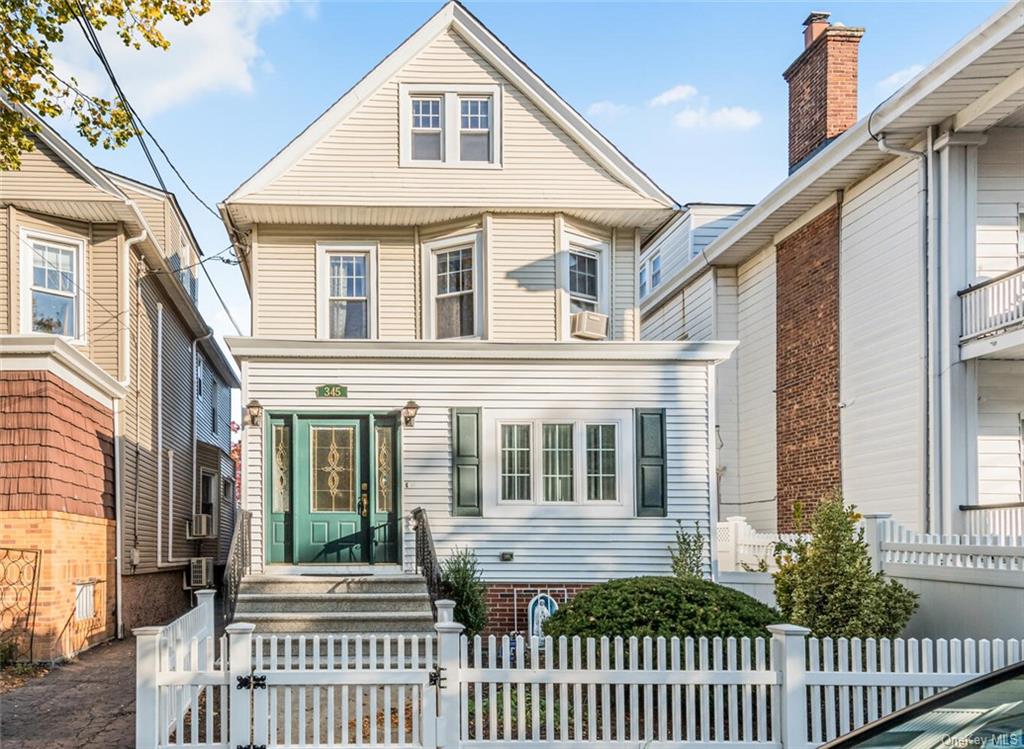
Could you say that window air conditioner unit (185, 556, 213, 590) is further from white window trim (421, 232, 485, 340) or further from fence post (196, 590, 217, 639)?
fence post (196, 590, 217, 639)

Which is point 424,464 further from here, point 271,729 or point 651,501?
point 271,729

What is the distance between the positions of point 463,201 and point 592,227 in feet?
7.23

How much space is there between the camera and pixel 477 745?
295 inches

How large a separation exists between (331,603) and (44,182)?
7.78 meters

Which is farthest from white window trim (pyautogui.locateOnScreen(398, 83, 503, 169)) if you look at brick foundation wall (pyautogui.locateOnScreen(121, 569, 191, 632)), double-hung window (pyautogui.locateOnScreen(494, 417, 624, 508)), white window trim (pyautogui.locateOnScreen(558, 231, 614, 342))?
brick foundation wall (pyautogui.locateOnScreen(121, 569, 191, 632))

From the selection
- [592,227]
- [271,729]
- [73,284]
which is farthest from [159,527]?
[271,729]

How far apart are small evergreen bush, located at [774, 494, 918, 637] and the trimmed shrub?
757 mm

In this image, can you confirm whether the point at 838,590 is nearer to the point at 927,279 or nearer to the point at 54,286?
the point at 927,279

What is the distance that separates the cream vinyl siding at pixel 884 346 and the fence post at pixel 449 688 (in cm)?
785

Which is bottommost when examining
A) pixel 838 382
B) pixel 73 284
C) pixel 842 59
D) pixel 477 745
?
pixel 477 745

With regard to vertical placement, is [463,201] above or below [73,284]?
above

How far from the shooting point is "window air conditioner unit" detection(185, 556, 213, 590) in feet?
66.4

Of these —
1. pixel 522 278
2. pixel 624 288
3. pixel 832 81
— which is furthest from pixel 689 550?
pixel 832 81

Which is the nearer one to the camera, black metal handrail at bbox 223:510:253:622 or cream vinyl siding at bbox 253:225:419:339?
black metal handrail at bbox 223:510:253:622
